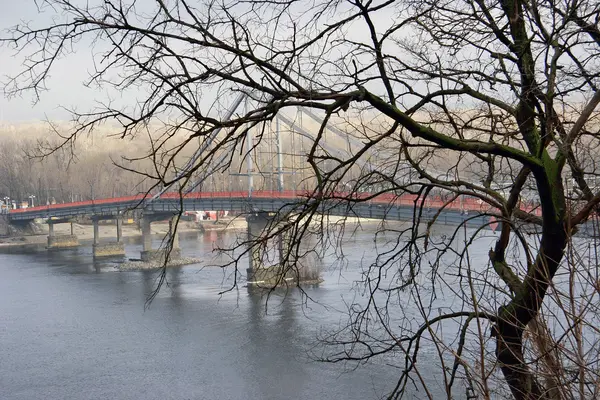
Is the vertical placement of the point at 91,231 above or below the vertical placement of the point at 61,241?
above

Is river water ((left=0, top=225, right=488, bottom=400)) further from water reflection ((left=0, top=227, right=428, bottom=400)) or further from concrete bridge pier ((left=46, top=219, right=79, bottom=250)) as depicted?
concrete bridge pier ((left=46, top=219, right=79, bottom=250))

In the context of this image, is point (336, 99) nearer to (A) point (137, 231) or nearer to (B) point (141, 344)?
(B) point (141, 344)

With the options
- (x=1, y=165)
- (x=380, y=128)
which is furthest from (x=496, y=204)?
(x=1, y=165)

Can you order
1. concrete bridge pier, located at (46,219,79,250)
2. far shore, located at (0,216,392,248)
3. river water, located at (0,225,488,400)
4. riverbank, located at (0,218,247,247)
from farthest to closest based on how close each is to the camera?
riverbank, located at (0,218,247,247)
far shore, located at (0,216,392,248)
concrete bridge pier, located at (46,219,79,250)
river water, located at (0,225,488,400)

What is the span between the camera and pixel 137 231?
56.9 meters

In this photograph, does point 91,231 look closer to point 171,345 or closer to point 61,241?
point 61,241

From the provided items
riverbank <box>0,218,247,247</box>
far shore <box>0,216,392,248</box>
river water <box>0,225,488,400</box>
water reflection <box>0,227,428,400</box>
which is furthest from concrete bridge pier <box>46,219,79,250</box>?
water reflection <box>0,227,428,400</box>

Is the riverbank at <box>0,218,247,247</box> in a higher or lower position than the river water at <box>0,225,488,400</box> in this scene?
higher

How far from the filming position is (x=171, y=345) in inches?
645

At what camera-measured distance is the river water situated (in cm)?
1275

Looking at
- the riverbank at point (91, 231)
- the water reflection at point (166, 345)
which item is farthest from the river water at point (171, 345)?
the riverbank at point (91, 231)

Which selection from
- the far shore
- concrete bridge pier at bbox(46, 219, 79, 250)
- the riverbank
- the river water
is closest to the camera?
the river water

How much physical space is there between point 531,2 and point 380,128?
3.54ft

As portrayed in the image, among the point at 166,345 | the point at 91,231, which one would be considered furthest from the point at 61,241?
the point at 166,345
